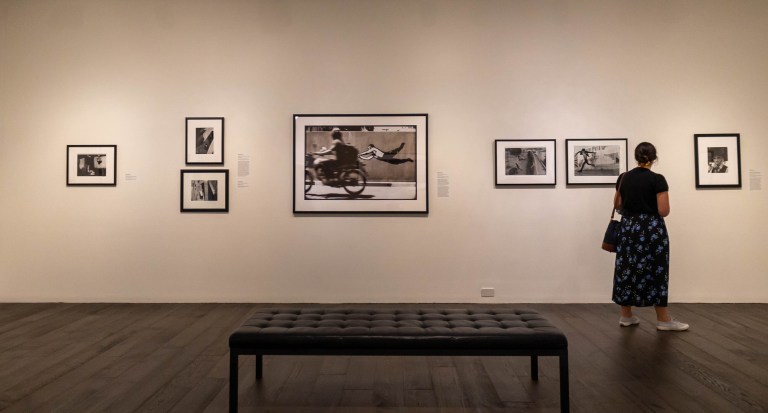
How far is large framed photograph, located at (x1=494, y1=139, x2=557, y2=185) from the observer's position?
6.30 m

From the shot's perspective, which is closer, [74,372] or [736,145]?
[74,372]

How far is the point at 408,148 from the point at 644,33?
3350mm

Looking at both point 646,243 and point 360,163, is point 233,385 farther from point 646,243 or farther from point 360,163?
point 646,243

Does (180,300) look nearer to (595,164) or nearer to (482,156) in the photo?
(482,156)

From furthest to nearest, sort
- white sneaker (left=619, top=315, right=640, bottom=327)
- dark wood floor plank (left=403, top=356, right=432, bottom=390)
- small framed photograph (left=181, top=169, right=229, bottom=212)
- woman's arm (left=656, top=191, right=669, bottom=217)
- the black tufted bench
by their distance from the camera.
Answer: small framed photograph (left=181, top=169, right=229, bottom=212) → white sneaker (left=619, top=315, right=640, bottom=327) → woman's arm (left=656, top=191, right=669, bottom=217) → dark wood floor plank (left=403, top=356, right=432, bottom=390) → the black tufted bench

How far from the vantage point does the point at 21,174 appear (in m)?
6.44

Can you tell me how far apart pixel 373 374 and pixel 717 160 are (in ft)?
17.6

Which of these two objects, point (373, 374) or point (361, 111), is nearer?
point (373, 374)

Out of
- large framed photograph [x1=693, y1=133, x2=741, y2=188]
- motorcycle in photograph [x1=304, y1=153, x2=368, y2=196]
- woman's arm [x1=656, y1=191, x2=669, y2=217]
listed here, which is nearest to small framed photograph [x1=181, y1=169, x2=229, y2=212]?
motorcycle in photograph [x1=304, y1=153, x2=368, y2=196]

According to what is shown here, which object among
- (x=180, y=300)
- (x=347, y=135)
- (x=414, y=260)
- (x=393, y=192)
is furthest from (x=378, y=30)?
(x=180, y=300)

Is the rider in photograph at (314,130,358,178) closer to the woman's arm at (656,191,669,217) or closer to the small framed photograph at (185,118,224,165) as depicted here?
the small framed photograph at (185,118,224,165)

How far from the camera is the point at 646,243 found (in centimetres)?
480

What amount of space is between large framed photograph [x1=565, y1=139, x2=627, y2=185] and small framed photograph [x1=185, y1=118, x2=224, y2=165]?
14.6ft

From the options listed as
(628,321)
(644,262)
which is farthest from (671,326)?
(644,262)
